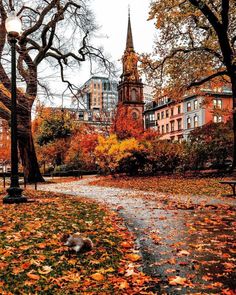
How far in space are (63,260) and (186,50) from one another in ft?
64.8

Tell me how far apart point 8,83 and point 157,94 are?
12.5 metres

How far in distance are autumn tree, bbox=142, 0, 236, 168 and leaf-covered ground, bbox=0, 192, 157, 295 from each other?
15.7m

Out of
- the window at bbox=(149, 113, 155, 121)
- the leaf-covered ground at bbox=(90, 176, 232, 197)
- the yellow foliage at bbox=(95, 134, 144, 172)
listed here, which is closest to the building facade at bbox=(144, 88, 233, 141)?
the window at bbox=(149, 113, 155, 121)

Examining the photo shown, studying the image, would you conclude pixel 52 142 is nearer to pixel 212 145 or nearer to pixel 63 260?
pixel 212 145

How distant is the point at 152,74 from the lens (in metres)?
23.7

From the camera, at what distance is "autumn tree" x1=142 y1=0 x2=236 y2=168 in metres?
20.1

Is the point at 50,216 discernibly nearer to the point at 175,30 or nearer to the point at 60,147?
the point at 175,30

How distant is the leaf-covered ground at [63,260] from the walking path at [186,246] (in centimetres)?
28

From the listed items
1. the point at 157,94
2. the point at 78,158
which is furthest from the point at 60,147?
the point at 157,94

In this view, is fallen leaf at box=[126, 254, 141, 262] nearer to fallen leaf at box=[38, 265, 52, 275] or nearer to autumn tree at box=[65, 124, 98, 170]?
fallen leaf at box=[38, 265, 52, 275]

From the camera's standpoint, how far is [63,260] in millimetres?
4652

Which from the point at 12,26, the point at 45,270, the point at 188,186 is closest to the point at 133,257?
the point at 45,270

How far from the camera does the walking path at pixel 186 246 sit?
391 centimetres

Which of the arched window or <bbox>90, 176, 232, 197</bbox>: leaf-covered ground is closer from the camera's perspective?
<bbox>90, 176, 232, 197</bbox>: leaf-covered ground
